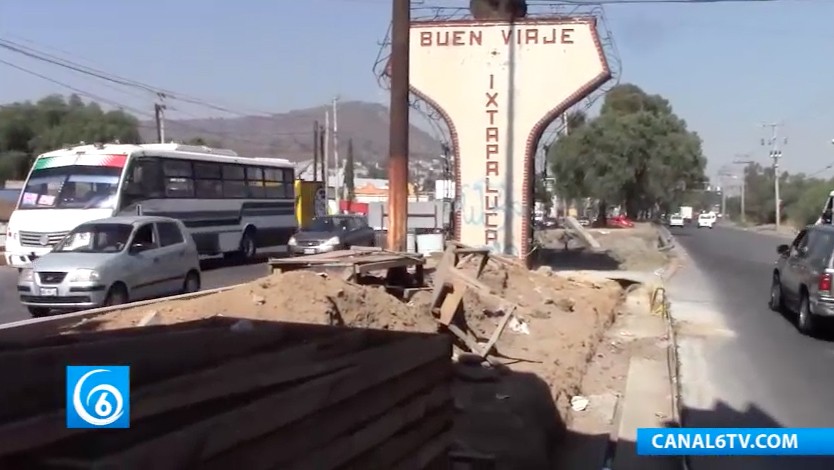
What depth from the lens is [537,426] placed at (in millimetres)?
9180

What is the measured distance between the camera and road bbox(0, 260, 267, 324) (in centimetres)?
1823

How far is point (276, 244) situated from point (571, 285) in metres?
14.7

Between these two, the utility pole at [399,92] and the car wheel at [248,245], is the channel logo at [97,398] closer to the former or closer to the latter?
the utility pole at [399,92]

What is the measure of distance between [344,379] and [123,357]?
4.16 feet

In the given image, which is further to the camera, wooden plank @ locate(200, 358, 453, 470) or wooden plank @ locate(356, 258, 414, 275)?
wooden plank @ locate(356, 258, 414, 275)

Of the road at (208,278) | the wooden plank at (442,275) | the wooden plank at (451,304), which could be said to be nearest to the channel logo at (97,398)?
the wooden plank at (451,304)

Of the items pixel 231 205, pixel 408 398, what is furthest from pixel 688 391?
pixel 231 205

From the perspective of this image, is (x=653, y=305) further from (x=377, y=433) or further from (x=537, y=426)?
(x=377, y=433)

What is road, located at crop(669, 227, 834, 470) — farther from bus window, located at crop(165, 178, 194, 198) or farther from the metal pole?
the metal pole

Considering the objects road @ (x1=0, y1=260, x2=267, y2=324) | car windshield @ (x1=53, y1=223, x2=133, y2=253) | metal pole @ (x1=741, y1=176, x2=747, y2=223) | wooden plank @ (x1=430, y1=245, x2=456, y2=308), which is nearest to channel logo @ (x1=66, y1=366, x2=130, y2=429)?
wooden plank @ (x1=430, y1=245, x2=456, y2=308)

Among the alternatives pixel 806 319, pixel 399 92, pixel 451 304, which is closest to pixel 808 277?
pixel 806 319

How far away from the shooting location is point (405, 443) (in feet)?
17.8

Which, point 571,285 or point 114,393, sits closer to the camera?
point 114,393

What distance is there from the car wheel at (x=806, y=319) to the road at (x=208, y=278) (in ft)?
41.8
